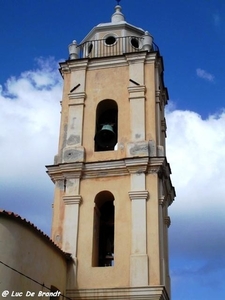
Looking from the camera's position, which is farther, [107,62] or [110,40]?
[110,40]

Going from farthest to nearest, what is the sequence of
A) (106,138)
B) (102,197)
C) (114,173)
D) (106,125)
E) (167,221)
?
1. (106,125)
2. (106,138)
3. (167,221)
4. (102,197)
5. (114,173)

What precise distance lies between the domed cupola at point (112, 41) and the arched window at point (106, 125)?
1.89 meters

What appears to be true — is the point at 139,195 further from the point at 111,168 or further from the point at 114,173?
the point at 111,168

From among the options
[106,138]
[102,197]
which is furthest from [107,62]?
[102,197]

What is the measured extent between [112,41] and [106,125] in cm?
349

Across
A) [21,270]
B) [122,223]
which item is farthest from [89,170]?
[21,270]

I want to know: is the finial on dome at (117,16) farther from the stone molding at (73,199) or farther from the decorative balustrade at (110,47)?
the stone molding at (73,199)

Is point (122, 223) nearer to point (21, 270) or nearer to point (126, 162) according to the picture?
point (126, 162)

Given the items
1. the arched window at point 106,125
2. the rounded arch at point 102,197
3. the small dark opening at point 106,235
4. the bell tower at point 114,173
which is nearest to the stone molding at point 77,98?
the bell tower at point 114,173

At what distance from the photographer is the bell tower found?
13.5 m

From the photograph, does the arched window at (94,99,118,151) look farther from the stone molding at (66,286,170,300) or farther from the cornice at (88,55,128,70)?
the stone molding at (66,286,170,300)

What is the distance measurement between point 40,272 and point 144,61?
7.56 m

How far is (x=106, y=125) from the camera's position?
1590 centimetres

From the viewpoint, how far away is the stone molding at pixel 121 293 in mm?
12948
